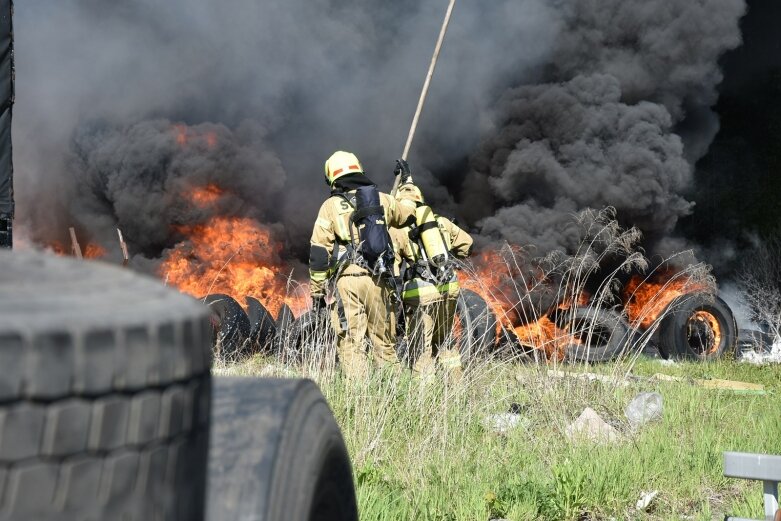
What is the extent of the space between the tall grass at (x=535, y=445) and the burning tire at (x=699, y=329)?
16.1ft

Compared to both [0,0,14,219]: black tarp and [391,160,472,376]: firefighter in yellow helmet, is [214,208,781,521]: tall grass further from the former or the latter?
[0,0,14,219]: black tarp

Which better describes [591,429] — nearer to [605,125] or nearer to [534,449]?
[534,449]

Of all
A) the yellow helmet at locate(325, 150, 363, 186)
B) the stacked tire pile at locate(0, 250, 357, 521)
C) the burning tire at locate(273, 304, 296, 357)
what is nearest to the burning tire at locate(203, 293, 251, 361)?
the burning tire at locate(273, 304, 296, 357)

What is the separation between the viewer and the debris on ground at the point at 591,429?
4594 millimetres

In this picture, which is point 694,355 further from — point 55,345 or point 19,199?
point 19,199

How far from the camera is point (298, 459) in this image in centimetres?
115

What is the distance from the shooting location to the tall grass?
3479 millimetres

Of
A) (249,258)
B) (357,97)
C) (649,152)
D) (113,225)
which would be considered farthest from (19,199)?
(649,152)

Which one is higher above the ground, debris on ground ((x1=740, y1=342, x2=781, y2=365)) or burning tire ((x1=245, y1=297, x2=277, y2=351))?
debris on ground ((x1=740, y1=342, x2=781, y2=365))

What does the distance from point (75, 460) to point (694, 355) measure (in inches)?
434

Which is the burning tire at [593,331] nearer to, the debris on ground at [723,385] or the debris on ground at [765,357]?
the debris on ground at [723,385]

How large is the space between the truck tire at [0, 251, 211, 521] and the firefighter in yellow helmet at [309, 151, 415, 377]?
5.78m

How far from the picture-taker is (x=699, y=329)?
11305 millimetres

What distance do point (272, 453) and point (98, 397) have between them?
1.11 feet
